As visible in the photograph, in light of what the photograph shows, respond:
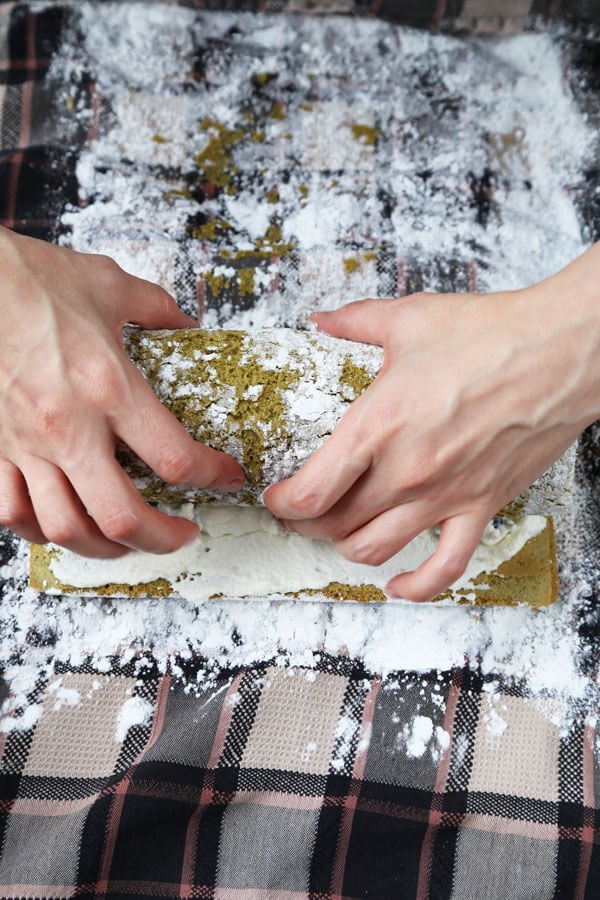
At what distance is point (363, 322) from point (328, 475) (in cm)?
28

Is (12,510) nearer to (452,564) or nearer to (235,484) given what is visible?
(235,484)

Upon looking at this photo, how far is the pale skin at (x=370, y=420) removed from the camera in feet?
3.83

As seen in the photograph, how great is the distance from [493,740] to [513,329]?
83 cm

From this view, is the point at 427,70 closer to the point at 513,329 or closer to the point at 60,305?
the point at 513,329

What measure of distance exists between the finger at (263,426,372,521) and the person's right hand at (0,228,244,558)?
11 cm

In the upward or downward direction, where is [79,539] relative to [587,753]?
upward

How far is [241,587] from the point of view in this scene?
1.53m

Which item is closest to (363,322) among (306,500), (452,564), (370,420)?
(370,420)

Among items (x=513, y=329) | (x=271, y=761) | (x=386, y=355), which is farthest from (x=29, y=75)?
(x=271, y=761)

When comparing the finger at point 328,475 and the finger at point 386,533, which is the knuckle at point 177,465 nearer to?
the finger at point 328,475

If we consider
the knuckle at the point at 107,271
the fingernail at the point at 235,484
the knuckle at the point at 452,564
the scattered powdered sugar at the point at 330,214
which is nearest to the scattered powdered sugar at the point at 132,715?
the scattered powdered sugar at the point at 330,214

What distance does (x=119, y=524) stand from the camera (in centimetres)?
117

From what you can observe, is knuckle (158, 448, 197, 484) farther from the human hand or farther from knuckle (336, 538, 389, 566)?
knuckle (336, 538, 389, 566)

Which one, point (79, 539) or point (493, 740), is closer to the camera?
point (79, 539)
